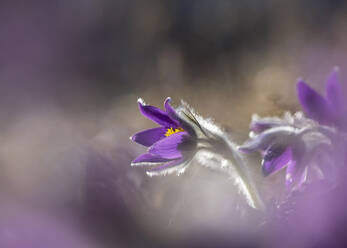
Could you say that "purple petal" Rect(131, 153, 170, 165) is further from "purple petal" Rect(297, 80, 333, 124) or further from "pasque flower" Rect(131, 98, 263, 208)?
"purple petal" Rect(297, 80, 333, 124)

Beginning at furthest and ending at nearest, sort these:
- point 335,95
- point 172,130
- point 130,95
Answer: point 130,95
point 172,130
point 335,95

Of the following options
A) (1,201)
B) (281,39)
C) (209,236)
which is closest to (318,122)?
(209,236)

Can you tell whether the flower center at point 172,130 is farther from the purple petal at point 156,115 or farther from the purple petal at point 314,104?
the purple petal at point 314,104

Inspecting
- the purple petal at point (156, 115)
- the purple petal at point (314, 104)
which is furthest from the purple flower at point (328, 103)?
the purple petal at point (156, 115)

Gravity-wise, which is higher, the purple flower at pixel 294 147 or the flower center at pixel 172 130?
the flower center at pixel 172 130

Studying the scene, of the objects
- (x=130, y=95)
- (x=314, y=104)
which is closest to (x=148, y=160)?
(x=314, y=104)

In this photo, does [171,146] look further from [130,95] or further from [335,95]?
[130,95]

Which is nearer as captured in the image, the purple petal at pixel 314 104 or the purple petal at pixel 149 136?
the purple petal at pixel 314 104
